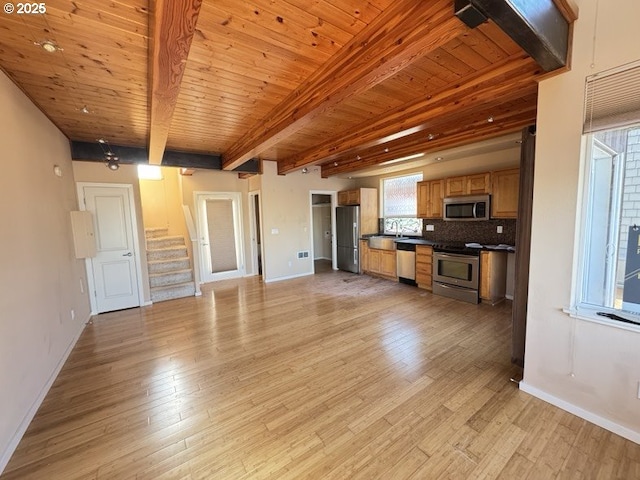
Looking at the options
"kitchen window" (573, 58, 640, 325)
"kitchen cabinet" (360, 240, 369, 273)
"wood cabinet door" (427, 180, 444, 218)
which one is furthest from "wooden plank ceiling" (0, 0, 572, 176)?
"kitchen cabinet" (360, 240, 369, 273)

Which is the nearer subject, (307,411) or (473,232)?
(307,411)

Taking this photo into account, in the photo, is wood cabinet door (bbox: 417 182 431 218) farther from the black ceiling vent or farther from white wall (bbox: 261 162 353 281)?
the black ceiling vent

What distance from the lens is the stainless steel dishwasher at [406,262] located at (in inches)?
213

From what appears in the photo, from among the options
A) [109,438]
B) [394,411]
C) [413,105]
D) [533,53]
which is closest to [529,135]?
[533,53]

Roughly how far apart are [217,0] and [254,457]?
2.78 metres

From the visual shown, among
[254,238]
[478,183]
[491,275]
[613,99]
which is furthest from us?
[254,238]

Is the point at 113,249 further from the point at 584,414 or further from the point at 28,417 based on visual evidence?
the point at 584,414

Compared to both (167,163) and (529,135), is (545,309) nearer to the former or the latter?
(529,135)

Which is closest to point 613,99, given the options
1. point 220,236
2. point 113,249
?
point 113,249

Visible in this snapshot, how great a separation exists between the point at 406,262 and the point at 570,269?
3.61m

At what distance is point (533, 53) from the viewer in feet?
5.49

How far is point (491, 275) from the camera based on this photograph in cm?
424

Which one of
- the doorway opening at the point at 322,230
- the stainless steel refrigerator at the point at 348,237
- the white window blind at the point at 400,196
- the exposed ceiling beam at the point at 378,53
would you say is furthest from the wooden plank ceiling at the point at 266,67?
the doorway opening at the point at 322,230

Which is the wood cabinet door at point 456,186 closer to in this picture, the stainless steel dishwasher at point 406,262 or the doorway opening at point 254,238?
the stainless steel dishwasher at point 406,262
